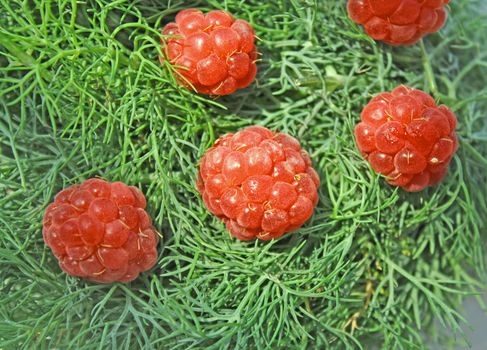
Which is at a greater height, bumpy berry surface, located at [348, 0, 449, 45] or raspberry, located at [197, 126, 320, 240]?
bumpy berry surface, located at [348, 0, 449, 45]

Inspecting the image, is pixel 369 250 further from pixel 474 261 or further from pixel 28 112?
pixel 28 112

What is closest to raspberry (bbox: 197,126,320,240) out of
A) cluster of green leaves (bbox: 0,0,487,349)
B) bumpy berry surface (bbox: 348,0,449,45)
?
cluster of green leaves (bbox: 0,0,487,349)

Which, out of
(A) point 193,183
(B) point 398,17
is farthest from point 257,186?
(B) point 398,17

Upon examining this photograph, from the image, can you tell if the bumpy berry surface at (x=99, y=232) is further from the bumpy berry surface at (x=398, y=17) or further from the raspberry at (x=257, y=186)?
the bumpy berry surface at (x=398, y=17)

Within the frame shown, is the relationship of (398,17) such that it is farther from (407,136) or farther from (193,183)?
(193,183)

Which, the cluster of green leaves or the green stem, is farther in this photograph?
the green stem

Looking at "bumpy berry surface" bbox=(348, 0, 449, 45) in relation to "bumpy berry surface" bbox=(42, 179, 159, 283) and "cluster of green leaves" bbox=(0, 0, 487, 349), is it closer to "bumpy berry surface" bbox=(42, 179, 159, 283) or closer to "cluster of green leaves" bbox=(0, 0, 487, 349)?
"cluster of green leaves" bbox=(0, 0, 487, 349)
